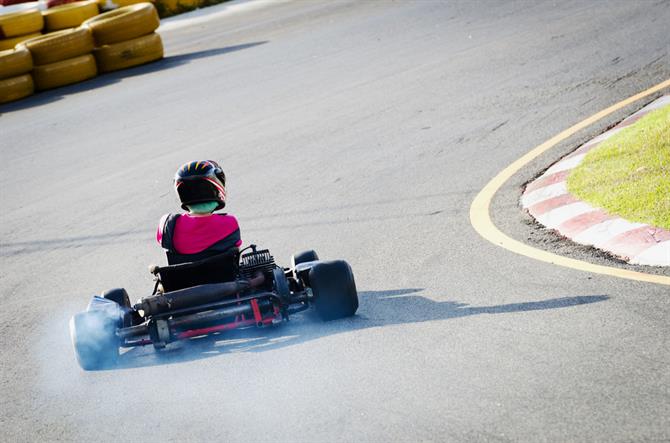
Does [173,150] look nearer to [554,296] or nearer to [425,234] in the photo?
[425,234]

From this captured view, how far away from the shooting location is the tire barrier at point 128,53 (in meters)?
18.0

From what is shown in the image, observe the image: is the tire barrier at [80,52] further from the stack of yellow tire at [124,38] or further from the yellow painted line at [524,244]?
the yellow painted line at [524,244]

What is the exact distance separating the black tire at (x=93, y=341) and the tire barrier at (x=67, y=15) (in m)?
15.8

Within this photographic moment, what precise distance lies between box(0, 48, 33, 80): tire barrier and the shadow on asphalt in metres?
0.51

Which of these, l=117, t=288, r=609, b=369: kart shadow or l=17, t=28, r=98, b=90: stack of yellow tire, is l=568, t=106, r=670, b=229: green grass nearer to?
l=117, t=288, r=609, b=369: kart shadow

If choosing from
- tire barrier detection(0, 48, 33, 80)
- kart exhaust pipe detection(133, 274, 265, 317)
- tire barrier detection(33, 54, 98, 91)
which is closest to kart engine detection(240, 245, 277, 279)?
kart exhaust pipe detection(133, 274, 265, 317)

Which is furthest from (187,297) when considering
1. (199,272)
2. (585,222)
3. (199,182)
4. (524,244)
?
(585,222)

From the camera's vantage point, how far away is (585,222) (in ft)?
22.5

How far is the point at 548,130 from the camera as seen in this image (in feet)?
32.3

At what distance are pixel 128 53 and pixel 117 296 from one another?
Result: 12.4 m

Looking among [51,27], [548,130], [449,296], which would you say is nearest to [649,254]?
[449,296]

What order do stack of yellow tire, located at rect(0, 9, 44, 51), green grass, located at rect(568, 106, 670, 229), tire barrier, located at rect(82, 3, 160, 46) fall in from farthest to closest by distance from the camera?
stack of yellow tire, located at rect(0, 9, 44, 51) < tire barrier, located at rect(82, 3, 160, 46) < green grass, located at rect(568, 106, 670, 229)

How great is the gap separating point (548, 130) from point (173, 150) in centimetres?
463

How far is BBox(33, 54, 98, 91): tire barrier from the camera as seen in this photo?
17.3 m
